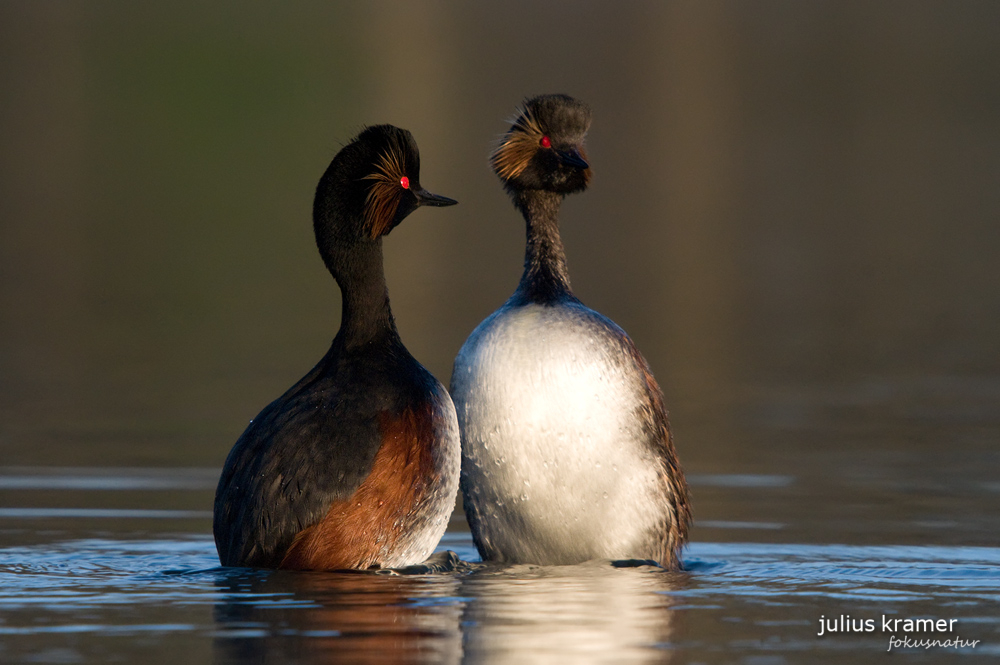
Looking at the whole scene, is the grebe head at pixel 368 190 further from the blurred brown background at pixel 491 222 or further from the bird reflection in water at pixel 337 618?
the bird reflection in water at pixel 337 618

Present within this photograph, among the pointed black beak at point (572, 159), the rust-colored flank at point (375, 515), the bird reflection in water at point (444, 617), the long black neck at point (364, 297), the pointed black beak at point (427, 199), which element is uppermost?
the pointed black beak at point (572, 159)

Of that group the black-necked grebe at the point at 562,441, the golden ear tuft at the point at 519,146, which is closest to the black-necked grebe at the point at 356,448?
the black-necked grebe at the point at 562,441

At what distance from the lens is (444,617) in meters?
8.61

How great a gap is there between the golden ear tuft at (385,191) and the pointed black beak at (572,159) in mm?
1088

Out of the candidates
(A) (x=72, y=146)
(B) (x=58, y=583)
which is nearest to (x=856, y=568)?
(B) (x=58, y=583)

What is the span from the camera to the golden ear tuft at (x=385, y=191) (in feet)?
33.4

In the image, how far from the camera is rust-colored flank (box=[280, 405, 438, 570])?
948 centimetres

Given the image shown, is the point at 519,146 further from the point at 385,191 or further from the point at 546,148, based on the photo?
the point at 385,191

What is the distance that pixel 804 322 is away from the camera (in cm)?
2280

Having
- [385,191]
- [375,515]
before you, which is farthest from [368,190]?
[375,515]

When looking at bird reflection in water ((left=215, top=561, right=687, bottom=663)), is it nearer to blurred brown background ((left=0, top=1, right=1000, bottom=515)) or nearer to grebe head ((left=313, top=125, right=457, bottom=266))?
grebe head ((left=313, top=125, right=457, bottom=266))

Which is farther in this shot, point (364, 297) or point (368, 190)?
point (364, 297)

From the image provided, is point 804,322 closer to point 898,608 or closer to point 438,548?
point 438,548

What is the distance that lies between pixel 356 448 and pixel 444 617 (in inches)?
50.7
